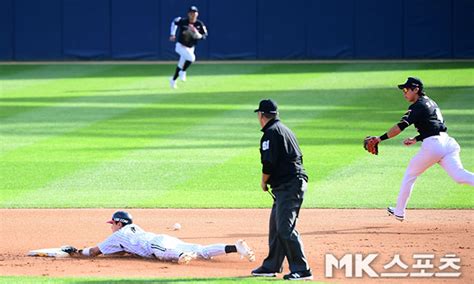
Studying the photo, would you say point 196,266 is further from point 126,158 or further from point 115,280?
point 126,158

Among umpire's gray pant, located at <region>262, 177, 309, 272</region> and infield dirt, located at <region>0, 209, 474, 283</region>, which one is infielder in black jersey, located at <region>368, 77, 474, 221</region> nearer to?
infield dirt, located at <region>0, 209, 474, 283</region>

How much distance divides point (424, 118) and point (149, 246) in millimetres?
3628

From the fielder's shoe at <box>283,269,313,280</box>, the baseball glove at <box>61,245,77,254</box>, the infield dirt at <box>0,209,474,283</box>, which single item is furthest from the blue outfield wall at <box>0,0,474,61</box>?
the fielder's shoe at <box>283,269,313,280</box>

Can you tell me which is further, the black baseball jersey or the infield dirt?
the black baseball jersey

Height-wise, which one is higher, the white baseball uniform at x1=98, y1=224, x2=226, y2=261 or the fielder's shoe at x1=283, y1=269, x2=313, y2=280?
the white baseball uniform at x1=98, y1=224, x2=226, y2=261

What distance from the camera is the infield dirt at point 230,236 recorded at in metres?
11.5

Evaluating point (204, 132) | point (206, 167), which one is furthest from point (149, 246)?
point (204, 132)

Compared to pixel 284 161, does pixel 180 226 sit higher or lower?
lower

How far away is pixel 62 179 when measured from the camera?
55.5ft

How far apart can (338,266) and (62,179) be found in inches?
258

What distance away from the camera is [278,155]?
10758 millimetres

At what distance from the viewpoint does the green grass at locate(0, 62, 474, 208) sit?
16.1 metres

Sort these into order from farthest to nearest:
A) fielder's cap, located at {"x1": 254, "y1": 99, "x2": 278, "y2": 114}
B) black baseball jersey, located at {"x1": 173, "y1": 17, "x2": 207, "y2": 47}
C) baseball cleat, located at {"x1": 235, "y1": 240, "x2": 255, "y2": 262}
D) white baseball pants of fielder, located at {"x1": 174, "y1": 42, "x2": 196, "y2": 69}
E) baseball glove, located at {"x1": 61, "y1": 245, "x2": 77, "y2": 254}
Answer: white baseball pants of fielder, located at {"x1": 174, "y1": 42, "x2": 196, "y2": 69}, black baseball jersey, located at {"x1": 173, "y1": 17, "x2": 207, "y2": 47}, baseball glove, located at {"x1": 61, "y1": 245, "x2": 77, "y2": 254}, baseball cleat, located at {"x1": 235, "y1": 240, "x2": 255, "y2": 262}, fielder's cap, located at {"x1": 254, "y1": 99, "x2": 278, "y2": 114}

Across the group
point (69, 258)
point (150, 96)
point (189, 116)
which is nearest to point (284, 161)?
point (69, 258)
